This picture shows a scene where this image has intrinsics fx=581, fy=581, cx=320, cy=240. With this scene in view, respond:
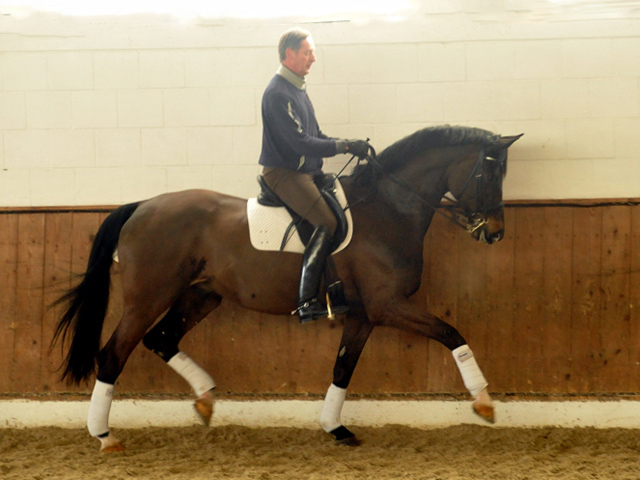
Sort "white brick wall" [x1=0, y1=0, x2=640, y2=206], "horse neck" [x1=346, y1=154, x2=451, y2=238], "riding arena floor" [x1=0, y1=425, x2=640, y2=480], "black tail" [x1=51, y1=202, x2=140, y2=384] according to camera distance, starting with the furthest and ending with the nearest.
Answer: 1. "white brick wall" [x1=0, y1=0, x2=640, y2=206]
2. "black tail" [x1=51, y1=202, x2=140, y2=384]
3. "horse neck" [x1=346, y1=154, x2=451, y2=238]
4. "riding arena floor" [x1=0, y1=425, x2=640, y2=480]

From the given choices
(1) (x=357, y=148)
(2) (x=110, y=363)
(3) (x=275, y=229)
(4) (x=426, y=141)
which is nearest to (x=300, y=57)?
(1) (x=357, y=148)

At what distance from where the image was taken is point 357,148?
334 cm

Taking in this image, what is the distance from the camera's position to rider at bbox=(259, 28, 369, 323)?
3193mm

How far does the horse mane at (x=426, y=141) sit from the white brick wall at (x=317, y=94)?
468 millimetres

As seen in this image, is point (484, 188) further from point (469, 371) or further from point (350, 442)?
point (350, 442)

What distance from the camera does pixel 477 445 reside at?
3.52 m

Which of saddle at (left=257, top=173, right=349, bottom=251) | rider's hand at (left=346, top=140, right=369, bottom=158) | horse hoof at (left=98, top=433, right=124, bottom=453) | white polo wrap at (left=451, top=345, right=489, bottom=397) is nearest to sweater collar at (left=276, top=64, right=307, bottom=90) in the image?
rider's hand at (left=346, top=140, right=369, bottom=158)

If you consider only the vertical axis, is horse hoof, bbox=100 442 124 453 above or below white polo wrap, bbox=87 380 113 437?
below

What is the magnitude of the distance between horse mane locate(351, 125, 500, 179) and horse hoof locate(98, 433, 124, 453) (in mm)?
2161

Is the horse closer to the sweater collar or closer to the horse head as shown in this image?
the horse head

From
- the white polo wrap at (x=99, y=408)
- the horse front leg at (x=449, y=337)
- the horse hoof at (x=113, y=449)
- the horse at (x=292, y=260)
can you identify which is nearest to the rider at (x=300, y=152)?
the horse at (x=292, y=260)

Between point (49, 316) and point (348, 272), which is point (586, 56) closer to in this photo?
point (348, 272)

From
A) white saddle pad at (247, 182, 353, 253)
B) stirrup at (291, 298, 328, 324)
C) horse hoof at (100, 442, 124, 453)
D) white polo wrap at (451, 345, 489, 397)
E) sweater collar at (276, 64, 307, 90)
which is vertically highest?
sweater collar at (276, 64, 307, 90)

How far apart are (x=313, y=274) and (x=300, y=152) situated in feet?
2.28
